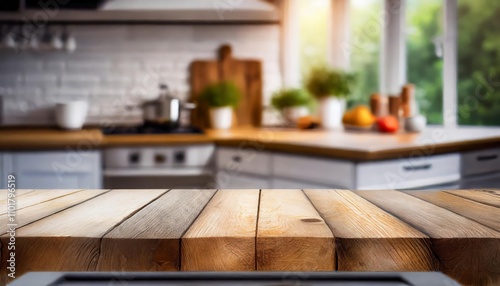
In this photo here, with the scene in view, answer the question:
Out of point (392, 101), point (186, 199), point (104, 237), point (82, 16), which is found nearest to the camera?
point (104, 237)

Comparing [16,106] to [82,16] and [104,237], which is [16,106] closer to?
[82,16]

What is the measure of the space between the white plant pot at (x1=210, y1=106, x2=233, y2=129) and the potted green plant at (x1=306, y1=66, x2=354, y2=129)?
0.53 meters

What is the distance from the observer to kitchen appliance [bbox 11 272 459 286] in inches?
29.6

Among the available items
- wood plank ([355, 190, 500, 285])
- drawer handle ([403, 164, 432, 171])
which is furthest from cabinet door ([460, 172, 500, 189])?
wood plank ([355, 190, 500, 285])

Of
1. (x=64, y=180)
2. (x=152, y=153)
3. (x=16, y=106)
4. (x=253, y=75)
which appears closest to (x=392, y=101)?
(x=253, y=75)

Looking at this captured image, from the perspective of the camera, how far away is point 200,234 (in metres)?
0.90

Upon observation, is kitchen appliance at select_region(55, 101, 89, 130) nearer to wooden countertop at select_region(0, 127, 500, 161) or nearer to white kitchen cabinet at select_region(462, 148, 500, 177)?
wooden countertop at select_region(0, 127, 500, 161)

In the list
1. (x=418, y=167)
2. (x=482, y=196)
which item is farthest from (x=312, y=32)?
(x=482, y=196)

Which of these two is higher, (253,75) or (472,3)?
(472,3)

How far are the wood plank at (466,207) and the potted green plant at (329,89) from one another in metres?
2.26

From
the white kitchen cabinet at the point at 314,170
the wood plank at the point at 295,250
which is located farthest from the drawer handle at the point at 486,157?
the wood plank at the point at 295,250

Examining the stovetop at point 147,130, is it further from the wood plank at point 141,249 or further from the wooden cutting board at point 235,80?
the wood plank at point 141,249

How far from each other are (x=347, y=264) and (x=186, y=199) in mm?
467

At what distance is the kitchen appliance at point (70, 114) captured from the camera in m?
3.44
